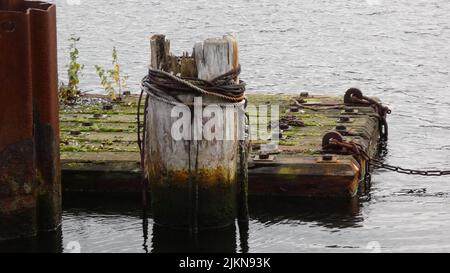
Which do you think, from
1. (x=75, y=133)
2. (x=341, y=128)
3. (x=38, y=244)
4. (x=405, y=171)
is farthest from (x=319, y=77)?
(x=38, y=244)

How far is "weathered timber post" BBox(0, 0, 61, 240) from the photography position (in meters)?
12.5

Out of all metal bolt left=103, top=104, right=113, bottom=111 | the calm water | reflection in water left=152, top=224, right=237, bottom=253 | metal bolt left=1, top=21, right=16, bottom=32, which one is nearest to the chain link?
the calm water

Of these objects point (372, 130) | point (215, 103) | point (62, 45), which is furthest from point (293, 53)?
point (215, 103)

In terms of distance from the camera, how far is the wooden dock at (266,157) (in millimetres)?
14531

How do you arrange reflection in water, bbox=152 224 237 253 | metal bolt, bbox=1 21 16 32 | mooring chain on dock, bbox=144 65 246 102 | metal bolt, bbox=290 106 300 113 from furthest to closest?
metal bolt, bbox=290 106 300 113
reflection in water, bbox=152 224 237 253
mooring chain on dock, bbox=144 65 246 102
metal bolt, bbox=1 21 16 32

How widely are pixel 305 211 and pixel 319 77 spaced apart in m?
11.4

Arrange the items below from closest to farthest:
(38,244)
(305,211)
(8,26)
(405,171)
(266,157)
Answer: (8,26) < (38,244) < (305,211) < (266,157) < (405,171)

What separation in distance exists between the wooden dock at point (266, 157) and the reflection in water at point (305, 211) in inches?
4.1

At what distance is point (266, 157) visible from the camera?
48.4ft

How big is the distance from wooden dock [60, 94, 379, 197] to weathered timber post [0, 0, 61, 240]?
168 cm

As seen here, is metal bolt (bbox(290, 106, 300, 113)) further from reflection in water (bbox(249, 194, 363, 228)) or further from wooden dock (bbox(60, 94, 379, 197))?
reflection in water (bbox(249, 194, 363, 228))

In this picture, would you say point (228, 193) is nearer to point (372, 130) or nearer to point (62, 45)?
point (372, 130)

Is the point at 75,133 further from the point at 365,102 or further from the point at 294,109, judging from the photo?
the point at 365,102

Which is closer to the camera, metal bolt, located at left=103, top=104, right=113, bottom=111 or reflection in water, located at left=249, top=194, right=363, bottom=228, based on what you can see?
reflection in water, located at left=249, top=194, right=363, bottom=228
